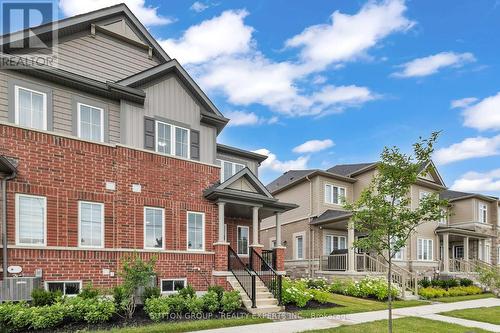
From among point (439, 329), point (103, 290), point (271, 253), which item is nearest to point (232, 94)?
point (271, 253)

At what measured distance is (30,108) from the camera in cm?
1129

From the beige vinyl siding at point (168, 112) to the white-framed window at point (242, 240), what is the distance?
3.99 m

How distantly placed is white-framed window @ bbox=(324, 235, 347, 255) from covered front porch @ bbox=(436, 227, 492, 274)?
7.56 meters

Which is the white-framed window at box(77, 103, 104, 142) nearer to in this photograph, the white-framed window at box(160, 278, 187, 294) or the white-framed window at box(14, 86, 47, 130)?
the white-framed window at box(14, 86, 47, 130)

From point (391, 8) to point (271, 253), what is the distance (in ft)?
34.3

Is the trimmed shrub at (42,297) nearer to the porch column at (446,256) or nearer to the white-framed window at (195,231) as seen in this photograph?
the white-framed window at (195,231)

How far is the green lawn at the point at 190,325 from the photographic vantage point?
878 centimetres

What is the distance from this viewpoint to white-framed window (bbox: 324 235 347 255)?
23047 millimetres

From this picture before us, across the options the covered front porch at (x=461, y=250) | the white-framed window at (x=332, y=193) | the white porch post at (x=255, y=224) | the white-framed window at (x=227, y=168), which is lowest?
the covered front porch at (x=461, y=250)

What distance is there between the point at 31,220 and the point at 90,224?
5.39 ft

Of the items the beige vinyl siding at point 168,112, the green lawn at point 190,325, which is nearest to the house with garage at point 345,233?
the beige vinyl siding at point 168,112

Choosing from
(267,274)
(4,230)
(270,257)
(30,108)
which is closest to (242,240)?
(270,257)

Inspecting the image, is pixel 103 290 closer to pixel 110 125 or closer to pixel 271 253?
pixel 110 125

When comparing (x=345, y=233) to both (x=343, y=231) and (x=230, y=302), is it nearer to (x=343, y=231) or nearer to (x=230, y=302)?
(x=343, y=231)
